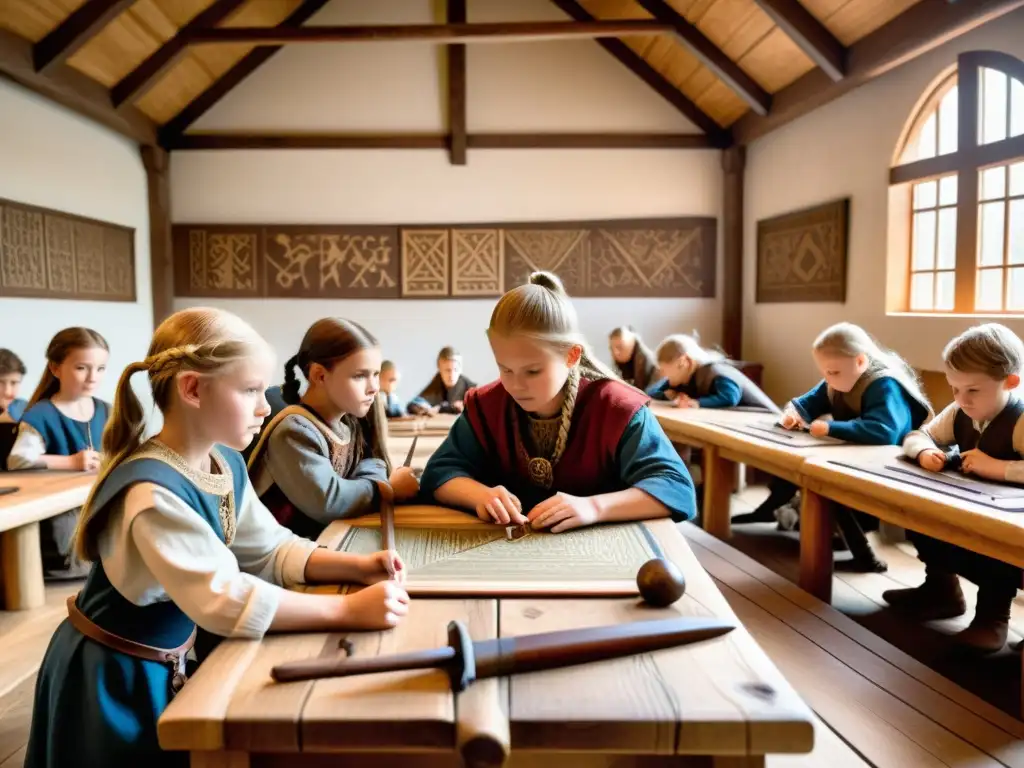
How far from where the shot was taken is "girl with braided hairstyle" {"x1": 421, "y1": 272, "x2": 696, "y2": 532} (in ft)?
5.61

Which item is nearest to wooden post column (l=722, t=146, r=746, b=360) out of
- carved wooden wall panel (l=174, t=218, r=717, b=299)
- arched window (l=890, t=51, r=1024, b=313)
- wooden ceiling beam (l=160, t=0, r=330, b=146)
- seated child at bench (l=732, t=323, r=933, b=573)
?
carved wooden wall panel (l=174, t=218, r=717, b=299)

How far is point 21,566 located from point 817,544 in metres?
3.10

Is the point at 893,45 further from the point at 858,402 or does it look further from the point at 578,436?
the point at 578,436

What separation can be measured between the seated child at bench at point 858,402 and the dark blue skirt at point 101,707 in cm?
281

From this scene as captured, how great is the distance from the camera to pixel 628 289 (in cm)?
767

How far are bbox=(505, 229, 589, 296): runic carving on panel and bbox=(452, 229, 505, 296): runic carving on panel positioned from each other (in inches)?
3.8

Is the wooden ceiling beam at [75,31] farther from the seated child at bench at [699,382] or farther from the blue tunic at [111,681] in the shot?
the blue tunic at [111,681]

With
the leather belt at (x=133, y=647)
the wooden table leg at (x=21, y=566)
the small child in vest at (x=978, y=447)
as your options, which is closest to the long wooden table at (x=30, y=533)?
the wooden table leg at (x=21, y=566)

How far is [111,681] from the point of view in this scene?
1.27 meters

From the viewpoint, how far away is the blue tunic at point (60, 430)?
3.45m

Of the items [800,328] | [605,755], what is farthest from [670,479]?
[800,328]

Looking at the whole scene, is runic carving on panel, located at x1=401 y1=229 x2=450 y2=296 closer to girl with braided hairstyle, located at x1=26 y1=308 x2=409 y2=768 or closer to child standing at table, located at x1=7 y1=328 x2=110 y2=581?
child standing at table, located at x1=7 y1=328 x2=110 y2=581

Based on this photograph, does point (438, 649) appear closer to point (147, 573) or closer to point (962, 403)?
point (147, 573)

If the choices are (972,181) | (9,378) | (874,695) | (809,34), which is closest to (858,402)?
(874,695)
